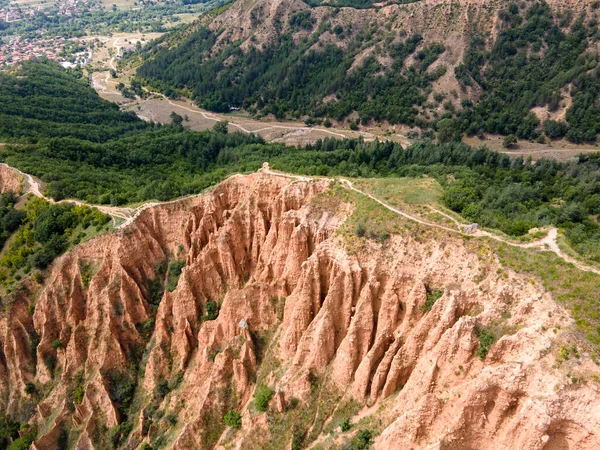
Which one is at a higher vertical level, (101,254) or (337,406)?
(101,254)

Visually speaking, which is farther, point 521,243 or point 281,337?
point 281,337

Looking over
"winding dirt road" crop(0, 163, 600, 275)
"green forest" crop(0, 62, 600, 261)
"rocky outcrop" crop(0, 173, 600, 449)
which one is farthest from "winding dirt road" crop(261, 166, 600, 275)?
"green forest" crop(0, 62, 600, 261)

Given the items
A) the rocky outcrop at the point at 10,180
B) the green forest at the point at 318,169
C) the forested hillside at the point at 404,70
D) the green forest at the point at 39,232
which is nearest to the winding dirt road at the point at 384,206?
the rocky outcrop at the point at 10,180

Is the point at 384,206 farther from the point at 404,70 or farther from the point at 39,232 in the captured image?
the point at 404,70

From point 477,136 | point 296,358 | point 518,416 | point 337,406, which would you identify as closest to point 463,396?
point 518,416

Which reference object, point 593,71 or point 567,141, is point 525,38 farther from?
point 567,141

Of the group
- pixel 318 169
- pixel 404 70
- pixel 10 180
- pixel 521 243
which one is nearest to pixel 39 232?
pixel 10 180
